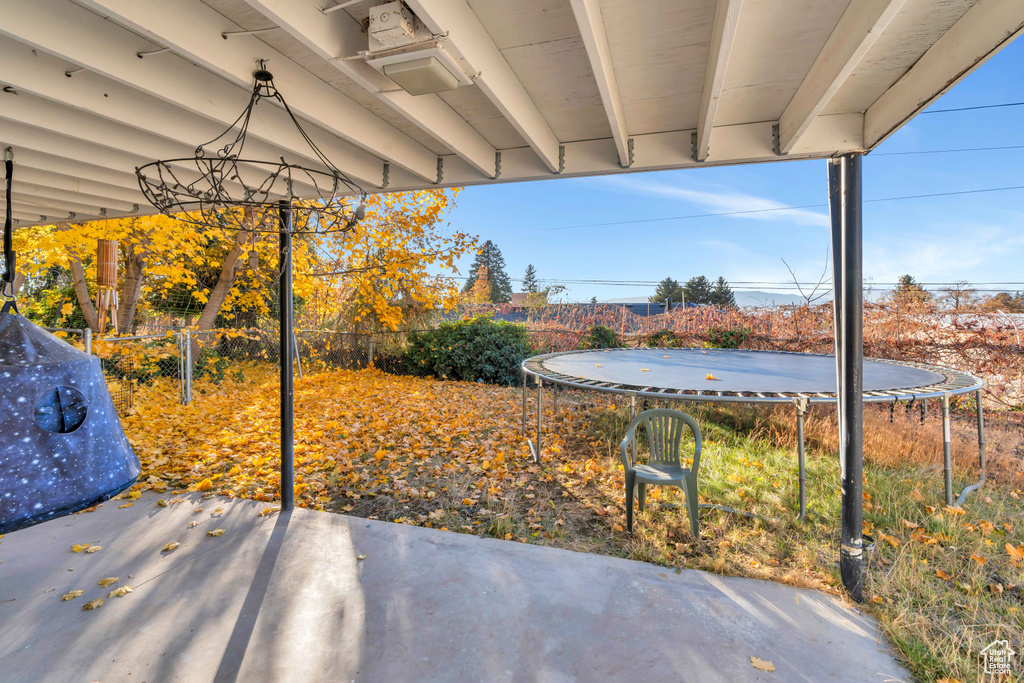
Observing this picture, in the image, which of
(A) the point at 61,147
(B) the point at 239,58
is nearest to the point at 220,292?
(A) the point at 61,147

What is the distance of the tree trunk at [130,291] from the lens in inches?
264

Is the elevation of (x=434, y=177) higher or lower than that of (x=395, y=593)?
higher

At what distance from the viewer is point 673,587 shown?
2066 mm

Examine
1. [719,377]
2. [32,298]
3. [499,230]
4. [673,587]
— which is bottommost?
[673,587]

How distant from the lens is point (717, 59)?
1.50 m

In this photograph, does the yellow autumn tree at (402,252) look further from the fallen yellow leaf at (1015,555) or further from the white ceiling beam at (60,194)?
the fallen yellow leaf at (1015,555)

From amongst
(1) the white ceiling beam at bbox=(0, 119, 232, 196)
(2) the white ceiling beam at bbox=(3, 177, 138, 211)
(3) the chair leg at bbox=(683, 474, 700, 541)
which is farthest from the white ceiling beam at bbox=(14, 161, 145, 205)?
(3) the chair leg at bbox=(683, 474, 700, 541)

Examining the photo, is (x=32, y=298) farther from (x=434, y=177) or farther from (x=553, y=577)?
(x=553, y=577)

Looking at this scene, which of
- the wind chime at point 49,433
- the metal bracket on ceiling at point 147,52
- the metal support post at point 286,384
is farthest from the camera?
the metal support post at point 286,384

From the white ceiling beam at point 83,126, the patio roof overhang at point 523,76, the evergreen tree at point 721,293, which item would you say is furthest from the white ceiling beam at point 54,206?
the evergreen tree at point 721,293

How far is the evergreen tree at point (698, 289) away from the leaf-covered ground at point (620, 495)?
22507mm

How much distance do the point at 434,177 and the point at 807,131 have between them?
2080 mm

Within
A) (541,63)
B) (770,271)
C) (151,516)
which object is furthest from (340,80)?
(770,271)

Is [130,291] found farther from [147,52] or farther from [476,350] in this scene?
[147,52]
